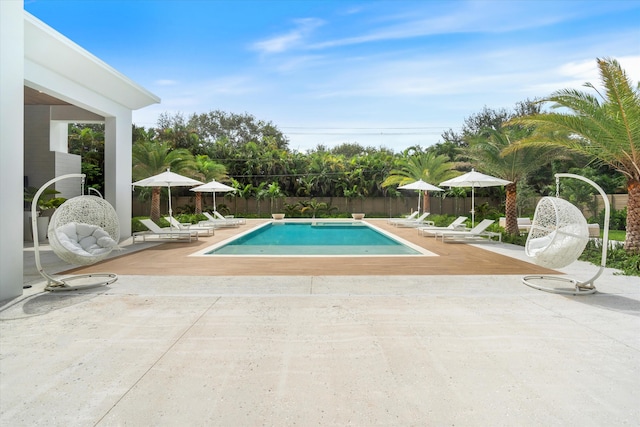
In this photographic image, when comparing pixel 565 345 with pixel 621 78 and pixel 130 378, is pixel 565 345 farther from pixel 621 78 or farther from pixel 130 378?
pixel 621 78

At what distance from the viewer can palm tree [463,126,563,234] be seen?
15.6m

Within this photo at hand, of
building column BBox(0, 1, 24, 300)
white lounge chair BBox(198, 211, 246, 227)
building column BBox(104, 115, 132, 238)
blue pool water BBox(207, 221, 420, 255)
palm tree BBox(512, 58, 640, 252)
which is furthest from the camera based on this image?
white lounge chair BBox(198, 211, 246, 227)

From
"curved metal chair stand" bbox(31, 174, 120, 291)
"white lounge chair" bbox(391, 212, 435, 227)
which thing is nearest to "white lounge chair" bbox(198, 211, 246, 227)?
"white lounge chair" bbox(391, 212, 435, 227)

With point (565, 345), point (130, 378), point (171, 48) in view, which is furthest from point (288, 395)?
point (171, 48)

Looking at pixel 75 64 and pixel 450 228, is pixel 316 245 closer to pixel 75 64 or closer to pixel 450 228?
pixel 450 228

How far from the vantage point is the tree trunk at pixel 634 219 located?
33.8ft

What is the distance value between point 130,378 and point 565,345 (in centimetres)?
407

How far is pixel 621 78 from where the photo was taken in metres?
9.49

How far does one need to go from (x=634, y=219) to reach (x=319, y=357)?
32.3ft

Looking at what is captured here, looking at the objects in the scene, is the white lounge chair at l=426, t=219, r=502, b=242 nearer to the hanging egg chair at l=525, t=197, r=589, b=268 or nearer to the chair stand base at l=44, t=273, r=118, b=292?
the hanging egg chair at l=525, t=197, r=589, b=268

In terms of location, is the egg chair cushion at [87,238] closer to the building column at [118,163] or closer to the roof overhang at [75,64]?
the roof overhang at [75,64]

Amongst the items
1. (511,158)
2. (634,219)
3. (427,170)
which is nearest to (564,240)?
(634,219)

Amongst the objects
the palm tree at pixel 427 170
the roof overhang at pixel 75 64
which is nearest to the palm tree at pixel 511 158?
the palm tree at pixel 427 170

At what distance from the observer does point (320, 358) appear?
13.2 feet
